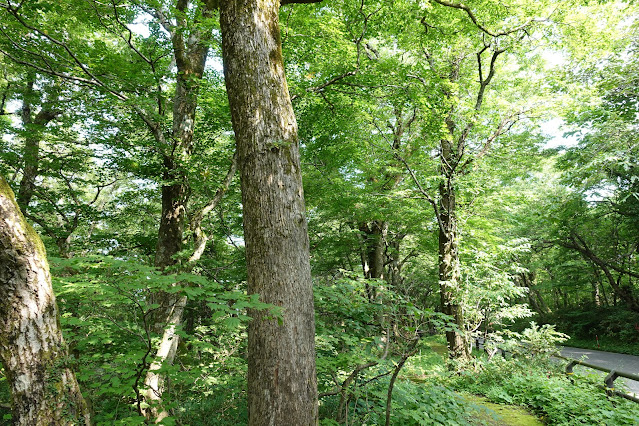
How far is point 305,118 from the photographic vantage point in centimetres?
930

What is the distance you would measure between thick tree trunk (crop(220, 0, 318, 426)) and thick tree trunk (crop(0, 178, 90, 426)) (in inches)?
51.9

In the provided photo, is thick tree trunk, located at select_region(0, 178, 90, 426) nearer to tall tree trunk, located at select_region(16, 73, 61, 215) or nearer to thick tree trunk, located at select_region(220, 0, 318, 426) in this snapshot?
thick tree trunk, located at select_region(220, 0, 318, 426)

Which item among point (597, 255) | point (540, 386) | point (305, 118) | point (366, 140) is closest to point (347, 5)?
point (305, 118)

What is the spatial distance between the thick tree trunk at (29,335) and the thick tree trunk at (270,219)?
4.32ft

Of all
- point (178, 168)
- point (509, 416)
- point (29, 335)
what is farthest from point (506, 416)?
point (178, 168)

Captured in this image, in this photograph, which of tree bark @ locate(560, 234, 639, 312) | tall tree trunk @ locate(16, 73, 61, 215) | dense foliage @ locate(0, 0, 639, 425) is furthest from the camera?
tree bark @ locate(560, 234, 639, 312)

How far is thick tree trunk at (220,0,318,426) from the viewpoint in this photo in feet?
7.82

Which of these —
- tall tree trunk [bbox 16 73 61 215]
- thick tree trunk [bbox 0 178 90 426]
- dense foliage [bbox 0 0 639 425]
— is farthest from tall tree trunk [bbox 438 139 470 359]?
tall tree trunk [bbox 16 73 61 215]

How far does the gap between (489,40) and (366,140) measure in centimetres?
398

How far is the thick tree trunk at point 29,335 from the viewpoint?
7.04ft

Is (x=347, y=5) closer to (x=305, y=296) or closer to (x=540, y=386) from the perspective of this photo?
(x=305, y=296)

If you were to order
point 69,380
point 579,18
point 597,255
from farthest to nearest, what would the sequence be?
point 597,255 < point 579,18 < point 69,380

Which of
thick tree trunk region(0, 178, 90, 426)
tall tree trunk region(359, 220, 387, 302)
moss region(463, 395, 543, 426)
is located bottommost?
moss region(463, 395, 543, 426)

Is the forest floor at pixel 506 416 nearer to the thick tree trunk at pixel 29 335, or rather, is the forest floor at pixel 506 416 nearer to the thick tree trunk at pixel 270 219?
the thick tree trunk at pixel 270 219
